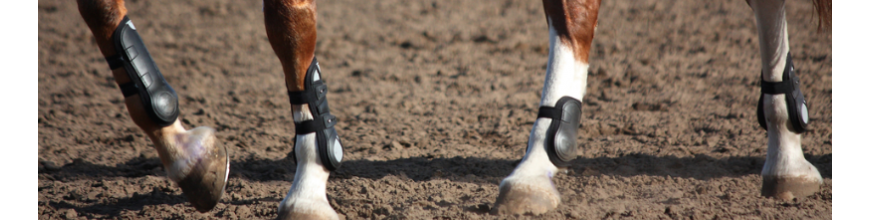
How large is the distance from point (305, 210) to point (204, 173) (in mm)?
392

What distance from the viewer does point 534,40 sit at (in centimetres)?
606

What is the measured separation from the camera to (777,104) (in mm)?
2637

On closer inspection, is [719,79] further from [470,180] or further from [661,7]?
[470,180]

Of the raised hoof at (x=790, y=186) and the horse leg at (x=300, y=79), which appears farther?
Result: the raised hoof at (x=790, y=186)

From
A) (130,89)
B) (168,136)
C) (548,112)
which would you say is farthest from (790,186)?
(130,89)

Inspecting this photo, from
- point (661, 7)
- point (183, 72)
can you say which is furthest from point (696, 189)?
point (661, 7)

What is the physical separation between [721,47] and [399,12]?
3.23 meters

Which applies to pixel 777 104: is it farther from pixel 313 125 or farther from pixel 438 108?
pixel 438 108

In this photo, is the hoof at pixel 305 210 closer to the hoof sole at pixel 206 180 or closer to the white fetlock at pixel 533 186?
the hoof sole at pixel 206 180

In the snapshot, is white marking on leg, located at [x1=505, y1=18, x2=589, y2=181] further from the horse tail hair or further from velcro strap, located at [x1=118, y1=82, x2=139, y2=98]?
velcro strap, located at [x1=118, y1=82, x2=139, y2=98]

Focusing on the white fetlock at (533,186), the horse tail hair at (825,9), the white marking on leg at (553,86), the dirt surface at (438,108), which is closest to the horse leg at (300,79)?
the dirt surface at (438,108)

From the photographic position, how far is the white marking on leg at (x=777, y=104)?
8.48 feet

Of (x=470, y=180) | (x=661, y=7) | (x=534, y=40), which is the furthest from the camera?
(x=661, y=7)

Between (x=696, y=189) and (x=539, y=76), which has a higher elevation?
(x=539, y=76)
